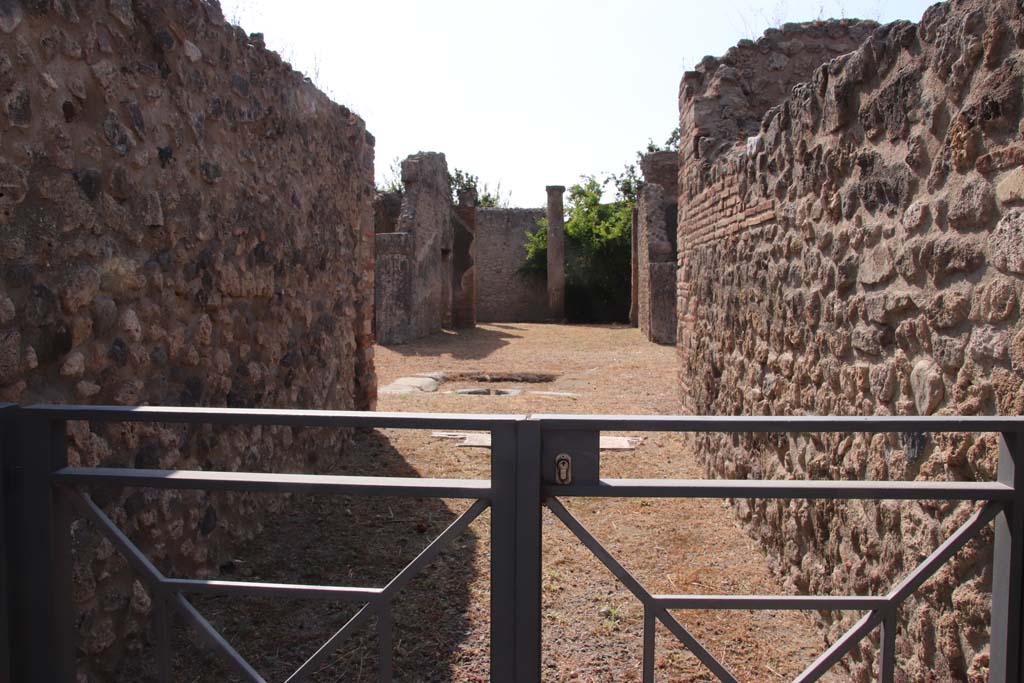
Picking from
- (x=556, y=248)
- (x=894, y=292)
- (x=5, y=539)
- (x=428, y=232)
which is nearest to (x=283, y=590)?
(x=5, y=539)

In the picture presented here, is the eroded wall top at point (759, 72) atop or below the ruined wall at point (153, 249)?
atop

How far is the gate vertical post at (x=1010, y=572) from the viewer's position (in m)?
1.64

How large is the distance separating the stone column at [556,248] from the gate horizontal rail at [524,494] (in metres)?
19.1

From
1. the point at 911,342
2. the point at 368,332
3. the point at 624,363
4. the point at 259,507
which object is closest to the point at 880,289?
the point at 911,342

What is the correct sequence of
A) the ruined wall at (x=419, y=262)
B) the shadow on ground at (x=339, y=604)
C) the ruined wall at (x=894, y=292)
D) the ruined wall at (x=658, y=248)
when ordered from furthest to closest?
the ruined wall at (x=658, y=248) → the ruined wall at (x=419, y=262) → the shadow on ground at (x=339, y=604) → the ruined wall at (x=894, y=292)

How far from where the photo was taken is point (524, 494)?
1.63m

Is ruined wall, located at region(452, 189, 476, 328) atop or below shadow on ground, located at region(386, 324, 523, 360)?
atop

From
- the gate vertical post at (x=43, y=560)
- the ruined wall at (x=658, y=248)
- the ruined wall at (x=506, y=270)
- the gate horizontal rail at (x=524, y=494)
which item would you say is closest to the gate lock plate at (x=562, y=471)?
the gate horizontal rail at (x=524, y=494)

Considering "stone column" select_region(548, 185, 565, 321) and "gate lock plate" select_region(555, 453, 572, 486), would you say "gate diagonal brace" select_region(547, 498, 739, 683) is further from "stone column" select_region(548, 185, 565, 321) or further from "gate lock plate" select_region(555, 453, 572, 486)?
"stone column" select_region(548, 185, 565, 321)

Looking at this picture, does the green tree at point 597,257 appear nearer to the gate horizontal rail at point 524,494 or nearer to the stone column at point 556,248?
the stone column at point 556,248

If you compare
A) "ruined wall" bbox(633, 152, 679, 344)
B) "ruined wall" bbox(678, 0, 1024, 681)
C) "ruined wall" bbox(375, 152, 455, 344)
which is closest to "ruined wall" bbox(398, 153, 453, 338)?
"ruined wall" bbox(375, 152, 455, 344)

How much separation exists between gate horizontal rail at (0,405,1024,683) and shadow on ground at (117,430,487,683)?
3.71ft

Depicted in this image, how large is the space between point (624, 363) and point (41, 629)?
956 centimetres

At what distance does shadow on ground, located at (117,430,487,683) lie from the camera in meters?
2.76
